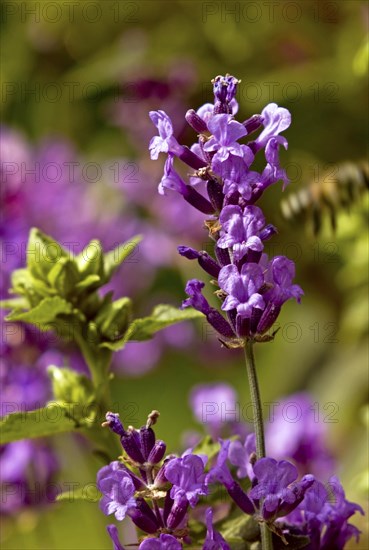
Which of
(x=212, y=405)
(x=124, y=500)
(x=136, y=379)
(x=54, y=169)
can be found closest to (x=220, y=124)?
(x=124, y=500)

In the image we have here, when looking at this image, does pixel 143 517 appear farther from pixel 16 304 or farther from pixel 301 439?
pixel 301 439

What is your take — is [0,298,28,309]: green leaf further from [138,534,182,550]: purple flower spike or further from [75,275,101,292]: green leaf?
[138,534,182,550]: purple flower spike

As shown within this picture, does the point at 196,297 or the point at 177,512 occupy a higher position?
the point at 196,297

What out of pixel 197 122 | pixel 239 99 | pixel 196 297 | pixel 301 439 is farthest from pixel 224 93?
pixel 239 99

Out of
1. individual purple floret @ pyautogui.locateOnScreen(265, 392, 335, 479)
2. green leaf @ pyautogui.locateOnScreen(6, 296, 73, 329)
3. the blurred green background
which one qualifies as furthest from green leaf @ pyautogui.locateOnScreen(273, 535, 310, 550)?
the blurred green background

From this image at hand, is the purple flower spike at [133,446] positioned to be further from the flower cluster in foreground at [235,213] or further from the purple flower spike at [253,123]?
the purple flower spike at [253,123]

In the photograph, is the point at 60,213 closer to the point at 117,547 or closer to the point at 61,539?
the point at 61,539
